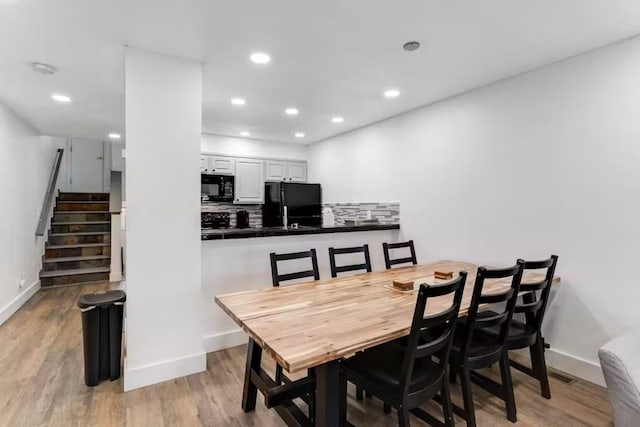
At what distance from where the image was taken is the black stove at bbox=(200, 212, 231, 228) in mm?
5234

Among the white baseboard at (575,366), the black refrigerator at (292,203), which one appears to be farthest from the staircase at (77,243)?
the white baseboard at (575,366)

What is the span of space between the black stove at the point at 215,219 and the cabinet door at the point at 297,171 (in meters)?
1.30

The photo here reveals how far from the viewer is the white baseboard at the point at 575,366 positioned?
2438 mm

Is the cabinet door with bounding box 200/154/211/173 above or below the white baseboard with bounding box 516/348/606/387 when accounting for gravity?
above

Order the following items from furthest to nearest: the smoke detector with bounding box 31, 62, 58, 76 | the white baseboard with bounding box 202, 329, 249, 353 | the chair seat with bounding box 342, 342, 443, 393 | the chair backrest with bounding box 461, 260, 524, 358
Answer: the white baseboard with bounding box 202, 329, 249, 353, the smoke detector with bounding box 31, 62, 58, 76, the chair backrest with bounding box 461, 260, 524, 358, the chair seat with bounding box 342, 342, 443, 393

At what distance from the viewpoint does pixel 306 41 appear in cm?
234

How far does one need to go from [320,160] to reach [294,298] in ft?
13.0

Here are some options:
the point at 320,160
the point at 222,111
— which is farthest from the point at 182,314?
the point at 320,160

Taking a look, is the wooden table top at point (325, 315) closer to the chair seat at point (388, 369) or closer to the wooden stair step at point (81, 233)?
the chair seat at point (388, 369)

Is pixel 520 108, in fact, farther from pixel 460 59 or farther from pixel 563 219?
pixel 563 219

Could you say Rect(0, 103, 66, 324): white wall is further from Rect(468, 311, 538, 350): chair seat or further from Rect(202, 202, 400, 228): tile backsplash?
Rect(468, 311, 538, 350): chair seat

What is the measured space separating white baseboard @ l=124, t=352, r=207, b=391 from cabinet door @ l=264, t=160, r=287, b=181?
3557mm

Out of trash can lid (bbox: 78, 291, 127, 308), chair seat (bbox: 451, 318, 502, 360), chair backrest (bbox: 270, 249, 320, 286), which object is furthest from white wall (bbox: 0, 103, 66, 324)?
chair seat (bbox: 451, 318, 502, 360)

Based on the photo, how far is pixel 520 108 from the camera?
2900mm
